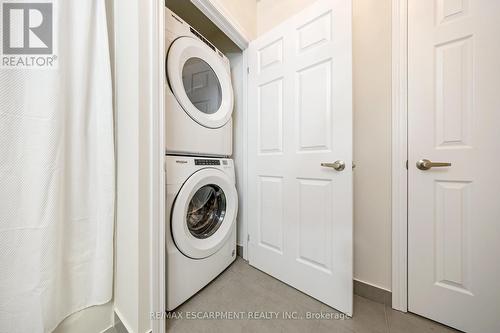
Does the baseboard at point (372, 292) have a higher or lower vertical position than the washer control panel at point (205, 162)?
lower

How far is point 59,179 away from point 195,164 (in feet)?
1.82

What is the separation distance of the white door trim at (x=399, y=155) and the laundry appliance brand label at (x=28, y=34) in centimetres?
154

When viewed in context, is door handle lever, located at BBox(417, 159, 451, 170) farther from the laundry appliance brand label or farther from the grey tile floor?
the laundry appliance brand label

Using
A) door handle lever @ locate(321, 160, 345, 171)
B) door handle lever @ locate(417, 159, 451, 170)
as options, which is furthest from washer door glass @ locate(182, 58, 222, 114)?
door handle lever @ locate(417, 159, 451, 170)

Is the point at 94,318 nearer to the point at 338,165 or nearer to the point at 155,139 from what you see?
the point at 155,139

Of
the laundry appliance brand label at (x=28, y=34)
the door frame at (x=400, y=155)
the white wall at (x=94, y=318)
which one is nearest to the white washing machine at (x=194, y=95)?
the white wall at (x=94, y=318)

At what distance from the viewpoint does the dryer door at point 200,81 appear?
100 cm

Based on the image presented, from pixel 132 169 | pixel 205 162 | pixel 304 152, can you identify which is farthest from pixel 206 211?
pixel 304 152

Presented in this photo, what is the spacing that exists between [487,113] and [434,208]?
0.47 meters

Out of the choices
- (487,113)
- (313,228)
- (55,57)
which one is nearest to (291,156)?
(313,228)

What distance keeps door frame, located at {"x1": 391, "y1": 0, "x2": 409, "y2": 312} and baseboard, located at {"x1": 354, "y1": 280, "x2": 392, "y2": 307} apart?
29 millimetres

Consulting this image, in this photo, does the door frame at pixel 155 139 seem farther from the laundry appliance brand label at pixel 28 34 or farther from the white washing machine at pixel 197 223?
the laundry appliance brand label at pixel 28 34

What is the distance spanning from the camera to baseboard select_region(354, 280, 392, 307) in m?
1.04

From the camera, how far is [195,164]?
1079mm
